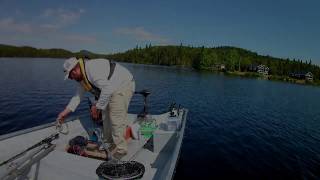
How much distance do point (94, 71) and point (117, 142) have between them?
5.94 ft

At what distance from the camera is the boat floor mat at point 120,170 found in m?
4.43

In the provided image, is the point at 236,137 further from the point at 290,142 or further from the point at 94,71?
the point at 94,71

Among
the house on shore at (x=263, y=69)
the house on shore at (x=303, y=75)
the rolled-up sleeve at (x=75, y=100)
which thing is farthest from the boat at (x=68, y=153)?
the house on shore at (x=263, y=69)

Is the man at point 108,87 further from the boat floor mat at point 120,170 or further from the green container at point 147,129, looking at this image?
the green container at point 147,129

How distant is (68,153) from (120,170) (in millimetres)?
2014

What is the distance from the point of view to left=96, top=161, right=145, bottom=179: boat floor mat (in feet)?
14.5

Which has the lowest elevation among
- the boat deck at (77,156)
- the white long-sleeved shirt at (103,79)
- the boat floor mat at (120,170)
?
the boat deck at (77,156)

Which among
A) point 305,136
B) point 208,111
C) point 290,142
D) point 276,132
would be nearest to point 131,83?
point 290,142

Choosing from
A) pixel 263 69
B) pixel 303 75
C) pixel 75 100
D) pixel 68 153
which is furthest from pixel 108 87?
pixel 263 69

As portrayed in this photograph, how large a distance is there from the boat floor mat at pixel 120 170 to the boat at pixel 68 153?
0.09m

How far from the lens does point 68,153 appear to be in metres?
6.00

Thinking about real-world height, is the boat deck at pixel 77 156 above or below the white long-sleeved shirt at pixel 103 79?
below

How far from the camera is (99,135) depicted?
24.1 feet

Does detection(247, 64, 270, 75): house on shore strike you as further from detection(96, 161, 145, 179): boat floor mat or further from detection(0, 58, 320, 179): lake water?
detection(96, 161, 145, 179): boat floor mat
